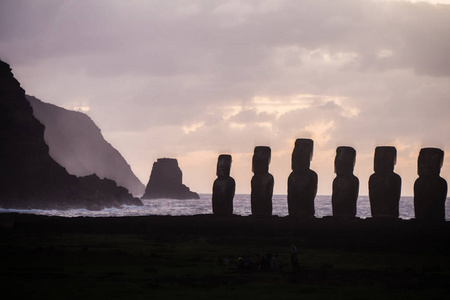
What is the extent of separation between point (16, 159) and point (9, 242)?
7752 cm

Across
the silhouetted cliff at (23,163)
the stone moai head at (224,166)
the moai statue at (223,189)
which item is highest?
the silhouetted cliff at (23,163)

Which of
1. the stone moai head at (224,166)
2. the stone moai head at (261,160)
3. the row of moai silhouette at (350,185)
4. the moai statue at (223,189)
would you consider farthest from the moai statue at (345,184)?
the stone moai head at (224,166)

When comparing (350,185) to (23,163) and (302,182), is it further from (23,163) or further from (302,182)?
(23,163)

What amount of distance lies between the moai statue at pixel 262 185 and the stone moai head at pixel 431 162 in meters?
8.27

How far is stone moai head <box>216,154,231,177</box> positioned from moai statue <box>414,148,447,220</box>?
1079 cm

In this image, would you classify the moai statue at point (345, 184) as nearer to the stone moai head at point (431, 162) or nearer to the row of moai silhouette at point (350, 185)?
the row of moai silhouette at point (350, 185)

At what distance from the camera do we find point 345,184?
39.4m

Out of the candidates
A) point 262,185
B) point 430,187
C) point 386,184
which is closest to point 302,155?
point 262,185

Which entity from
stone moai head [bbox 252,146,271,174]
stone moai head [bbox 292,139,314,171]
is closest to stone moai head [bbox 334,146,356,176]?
stone moai head [bbox 292,139,314,171]

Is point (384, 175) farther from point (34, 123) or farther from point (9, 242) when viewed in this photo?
point (34, 123)

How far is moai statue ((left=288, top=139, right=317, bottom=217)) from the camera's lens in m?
40.1

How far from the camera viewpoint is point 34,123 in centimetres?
11338

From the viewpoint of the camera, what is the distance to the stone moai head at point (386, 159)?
127 feet

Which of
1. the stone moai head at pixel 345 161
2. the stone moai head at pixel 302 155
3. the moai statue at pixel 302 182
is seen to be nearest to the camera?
the stone moai head at pixel 345 161
